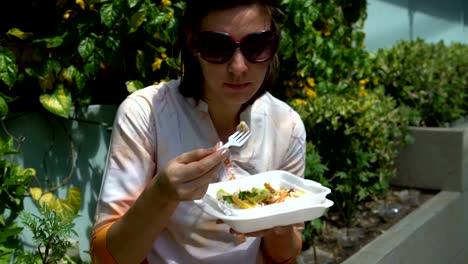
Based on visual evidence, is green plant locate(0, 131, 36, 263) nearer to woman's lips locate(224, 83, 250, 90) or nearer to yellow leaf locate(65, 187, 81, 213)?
yellow leaf locate(65, 187, 81, 213)

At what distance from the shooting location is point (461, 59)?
6926 millimetres

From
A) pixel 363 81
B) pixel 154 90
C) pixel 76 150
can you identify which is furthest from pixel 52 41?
pixel 363 81

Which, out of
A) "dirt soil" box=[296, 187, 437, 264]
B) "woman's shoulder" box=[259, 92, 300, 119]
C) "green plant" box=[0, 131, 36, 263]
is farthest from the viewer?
"dirt soil" box=[296, 187, 437, 264]

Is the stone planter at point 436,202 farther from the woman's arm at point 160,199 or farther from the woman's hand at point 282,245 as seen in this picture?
the woman's arm at point 160,199

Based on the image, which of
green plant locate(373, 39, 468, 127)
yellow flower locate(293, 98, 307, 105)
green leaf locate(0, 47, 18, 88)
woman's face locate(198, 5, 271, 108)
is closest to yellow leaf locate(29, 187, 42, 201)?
green leaf locate(0, 47, 18, 88)

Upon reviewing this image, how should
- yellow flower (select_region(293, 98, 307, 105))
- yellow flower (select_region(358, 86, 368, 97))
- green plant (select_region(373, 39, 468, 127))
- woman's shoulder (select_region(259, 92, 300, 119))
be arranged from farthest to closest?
green plant (select_region(373, 39, 468, 127)), yellow flower (select_region(358, 86, 368, 97)), yellow flower (select_region(293, 98, 307, 105)), woman's shoulder (select_region(259, 92, 300, 119))

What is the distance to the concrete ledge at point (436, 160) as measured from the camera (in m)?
5.08

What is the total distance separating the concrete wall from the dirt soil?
215cm

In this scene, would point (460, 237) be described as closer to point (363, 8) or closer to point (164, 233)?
point (363, 8)

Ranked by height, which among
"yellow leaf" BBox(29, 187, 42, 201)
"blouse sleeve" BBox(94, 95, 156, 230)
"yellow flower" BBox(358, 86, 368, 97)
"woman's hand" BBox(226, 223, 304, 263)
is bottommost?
"yellow leaf" BBox(29, 187, 42, 201)

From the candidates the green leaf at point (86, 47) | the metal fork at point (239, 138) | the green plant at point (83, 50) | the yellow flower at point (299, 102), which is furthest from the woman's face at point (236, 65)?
the yellow flower at point (299, 102)

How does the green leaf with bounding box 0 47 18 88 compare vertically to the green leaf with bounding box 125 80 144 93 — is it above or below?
above

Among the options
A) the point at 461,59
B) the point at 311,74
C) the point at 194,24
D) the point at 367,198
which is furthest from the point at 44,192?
the point at 461,59

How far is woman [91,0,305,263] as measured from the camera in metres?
A: 1.67
